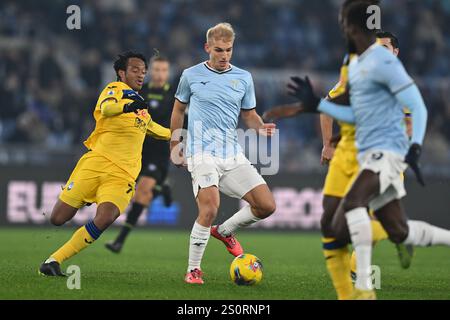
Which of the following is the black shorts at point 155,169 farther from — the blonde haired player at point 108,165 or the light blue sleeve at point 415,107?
the light blue sleeve at point 415,107

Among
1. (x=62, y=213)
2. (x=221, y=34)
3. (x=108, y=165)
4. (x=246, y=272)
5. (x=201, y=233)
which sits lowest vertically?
(x=246, y=272)

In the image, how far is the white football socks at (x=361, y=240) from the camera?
6.24 meters

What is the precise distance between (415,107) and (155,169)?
742 centimetres

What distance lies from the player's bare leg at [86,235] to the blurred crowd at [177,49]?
919cm

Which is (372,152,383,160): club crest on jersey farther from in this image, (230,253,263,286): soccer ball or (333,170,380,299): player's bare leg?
(230,253,263,286): soccer ball

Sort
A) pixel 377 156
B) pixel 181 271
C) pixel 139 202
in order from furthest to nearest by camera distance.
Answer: pixel 139 202
pixel 181 271
pixel 377 156

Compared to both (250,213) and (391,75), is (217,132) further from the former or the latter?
(391,75)

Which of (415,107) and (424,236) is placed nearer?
(415,107)

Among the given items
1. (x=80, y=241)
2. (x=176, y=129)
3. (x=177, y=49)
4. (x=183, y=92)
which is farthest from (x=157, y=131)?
(x=177, y=49)

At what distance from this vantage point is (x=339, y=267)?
6.68 m

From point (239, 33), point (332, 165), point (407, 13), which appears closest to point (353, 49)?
point (332, 165)

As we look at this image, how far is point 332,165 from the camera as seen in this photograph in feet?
22.5

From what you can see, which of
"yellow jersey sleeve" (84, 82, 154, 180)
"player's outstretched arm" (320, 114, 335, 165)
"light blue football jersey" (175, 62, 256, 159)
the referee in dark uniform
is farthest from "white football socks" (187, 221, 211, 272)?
the referee in dark uniform
